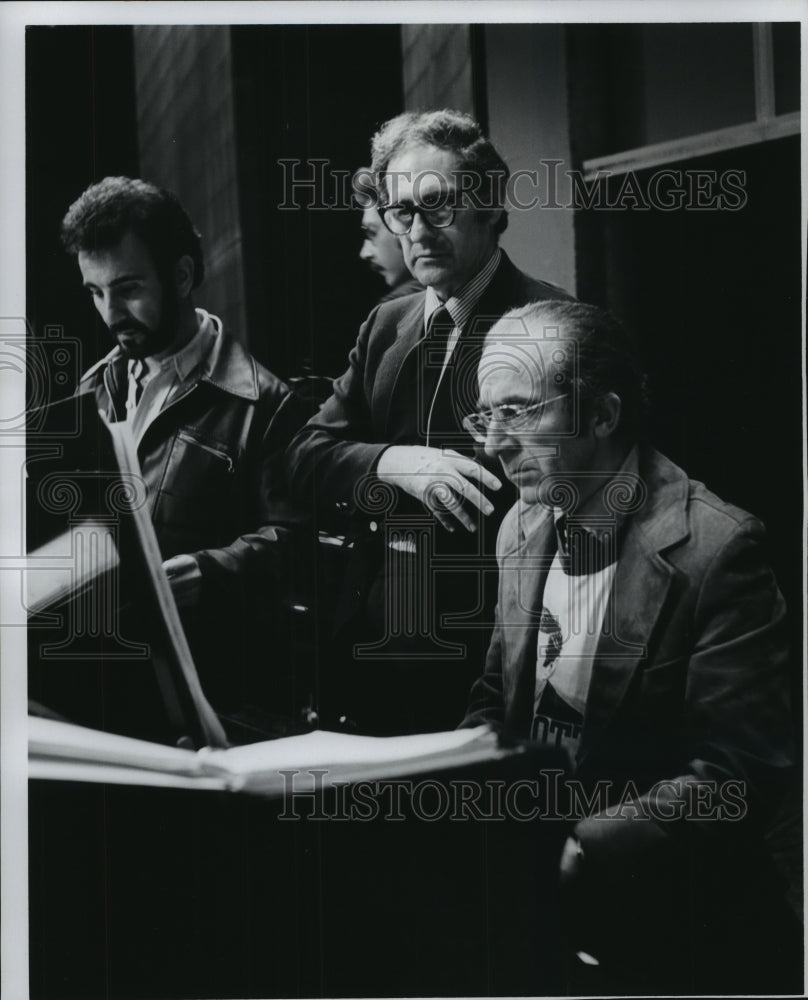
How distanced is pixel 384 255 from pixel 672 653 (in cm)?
153

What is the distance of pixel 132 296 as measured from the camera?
3578mm

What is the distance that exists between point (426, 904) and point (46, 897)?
122cm

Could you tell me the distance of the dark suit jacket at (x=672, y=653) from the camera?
345 cm

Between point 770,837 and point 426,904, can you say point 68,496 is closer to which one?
point 426,904

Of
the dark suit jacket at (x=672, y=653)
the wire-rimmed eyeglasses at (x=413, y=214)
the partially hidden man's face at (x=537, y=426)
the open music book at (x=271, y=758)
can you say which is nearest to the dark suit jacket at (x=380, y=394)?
the partially hidden man's face at (x=537, y=426)

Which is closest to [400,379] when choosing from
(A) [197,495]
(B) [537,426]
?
(B) [537,426]

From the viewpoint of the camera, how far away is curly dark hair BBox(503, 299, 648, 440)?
350 cm

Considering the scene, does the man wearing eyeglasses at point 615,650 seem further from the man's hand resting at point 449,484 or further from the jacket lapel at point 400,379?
the jacket lapel at point 400,379

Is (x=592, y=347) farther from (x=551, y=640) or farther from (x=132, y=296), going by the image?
(x=132, y=296)

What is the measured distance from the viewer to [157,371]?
3.59 meters

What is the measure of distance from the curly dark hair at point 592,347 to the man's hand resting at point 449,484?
0.40m

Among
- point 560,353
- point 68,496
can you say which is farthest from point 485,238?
point 68,496

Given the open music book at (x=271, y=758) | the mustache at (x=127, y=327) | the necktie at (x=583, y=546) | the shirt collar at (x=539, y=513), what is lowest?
the open music book at (x=271, y=758)

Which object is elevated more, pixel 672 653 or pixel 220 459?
pixel 220 459
